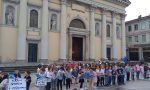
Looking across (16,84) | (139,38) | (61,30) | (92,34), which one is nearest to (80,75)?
(16,84)

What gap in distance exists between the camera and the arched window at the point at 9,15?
2784 centimetres

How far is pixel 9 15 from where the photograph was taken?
28.0 metres

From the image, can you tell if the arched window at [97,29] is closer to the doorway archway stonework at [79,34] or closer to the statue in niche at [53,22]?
the doorway archway stonework at [79,34]

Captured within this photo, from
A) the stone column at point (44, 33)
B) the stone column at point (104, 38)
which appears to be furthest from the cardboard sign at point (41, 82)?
the stone column at point (104, 38)

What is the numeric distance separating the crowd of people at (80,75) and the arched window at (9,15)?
11.4 m

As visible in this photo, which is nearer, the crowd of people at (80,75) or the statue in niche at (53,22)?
the crowd of people at (80,75)

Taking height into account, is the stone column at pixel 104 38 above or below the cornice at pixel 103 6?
below

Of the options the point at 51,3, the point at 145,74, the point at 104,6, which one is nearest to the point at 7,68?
the point at 51,3

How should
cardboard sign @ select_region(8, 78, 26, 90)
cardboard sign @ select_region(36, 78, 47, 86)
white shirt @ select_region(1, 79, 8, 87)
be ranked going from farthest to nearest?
1. cardboard sign @ select_region(36, 78, 47, 86)
2. cardboard sign @ select_region(8, 78, 26, 90)
3. white shirt @ select_region(1, 79, 8, 87)

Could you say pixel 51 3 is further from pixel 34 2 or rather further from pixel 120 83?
pixel 120 83

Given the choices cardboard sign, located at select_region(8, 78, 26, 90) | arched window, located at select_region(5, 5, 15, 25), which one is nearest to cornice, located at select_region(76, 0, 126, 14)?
arched window, located at select_region(5, 5, 15, 25)

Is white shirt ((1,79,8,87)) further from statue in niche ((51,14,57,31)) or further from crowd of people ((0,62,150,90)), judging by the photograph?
statue in niche ((51,14,57,31))

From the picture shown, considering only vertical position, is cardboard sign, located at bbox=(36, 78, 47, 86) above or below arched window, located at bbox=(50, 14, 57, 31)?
below

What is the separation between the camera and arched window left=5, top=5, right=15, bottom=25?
91.3 feet
